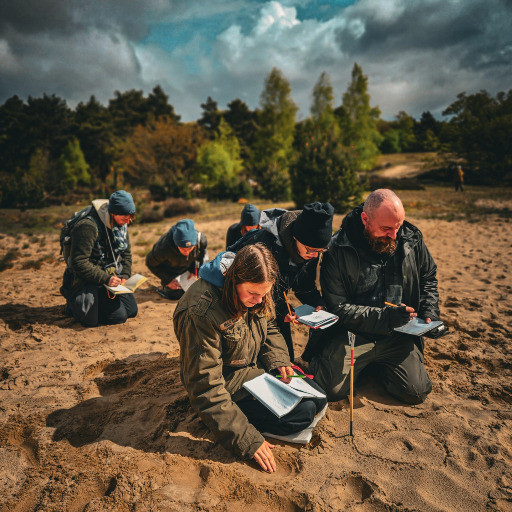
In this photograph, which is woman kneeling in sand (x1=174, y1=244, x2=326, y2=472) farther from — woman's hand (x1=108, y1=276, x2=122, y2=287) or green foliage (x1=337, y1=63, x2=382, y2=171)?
green foliage (x1=337, y1=63, x2=382, y2=171)

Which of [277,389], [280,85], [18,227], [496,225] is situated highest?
[280,85]

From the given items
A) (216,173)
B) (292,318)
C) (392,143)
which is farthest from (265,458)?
(392,143)

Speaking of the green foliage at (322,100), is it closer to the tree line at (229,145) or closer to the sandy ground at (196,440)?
the tree line at (229,145)

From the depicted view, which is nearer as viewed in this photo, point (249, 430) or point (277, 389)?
point (249, 430)

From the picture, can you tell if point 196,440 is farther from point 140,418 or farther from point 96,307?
point 96,307

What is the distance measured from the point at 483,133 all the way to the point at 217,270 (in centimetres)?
2339

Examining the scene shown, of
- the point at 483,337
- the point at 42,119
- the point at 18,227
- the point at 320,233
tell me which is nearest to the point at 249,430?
the point at 320,233

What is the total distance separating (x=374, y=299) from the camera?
3020 mm

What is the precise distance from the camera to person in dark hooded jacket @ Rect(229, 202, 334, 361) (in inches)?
102

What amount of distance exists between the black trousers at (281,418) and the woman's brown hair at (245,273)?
0.73 m

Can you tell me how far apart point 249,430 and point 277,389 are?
0.34m

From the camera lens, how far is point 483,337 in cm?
379

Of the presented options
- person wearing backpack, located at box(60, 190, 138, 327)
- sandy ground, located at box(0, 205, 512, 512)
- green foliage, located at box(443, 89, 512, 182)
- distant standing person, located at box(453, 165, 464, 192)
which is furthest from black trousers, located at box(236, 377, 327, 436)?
green foliage, located at box(443, 89, 512, 182)

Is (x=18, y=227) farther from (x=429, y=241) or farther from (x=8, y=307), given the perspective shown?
(x=429, y=241)
